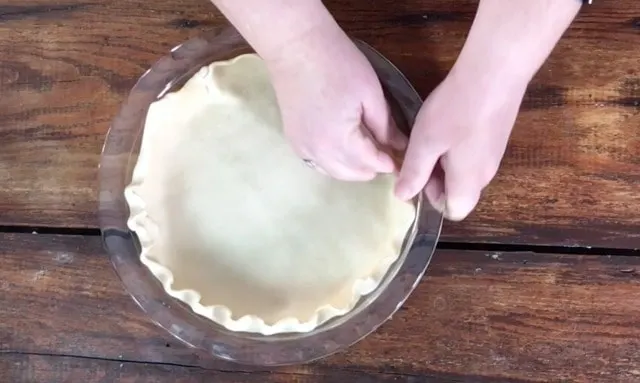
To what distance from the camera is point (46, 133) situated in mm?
651

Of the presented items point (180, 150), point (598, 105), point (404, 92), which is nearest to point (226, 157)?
point (180, 150)

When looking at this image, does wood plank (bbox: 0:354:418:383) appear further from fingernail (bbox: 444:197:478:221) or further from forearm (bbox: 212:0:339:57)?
forearm (bbox: 212:0:339:57)

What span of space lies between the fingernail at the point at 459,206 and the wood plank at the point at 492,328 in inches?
1.7

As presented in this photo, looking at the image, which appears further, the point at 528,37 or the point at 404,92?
the point at 404,92

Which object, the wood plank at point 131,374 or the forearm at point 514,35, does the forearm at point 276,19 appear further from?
the wood plank at point 131,374

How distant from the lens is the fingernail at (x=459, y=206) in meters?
0.55

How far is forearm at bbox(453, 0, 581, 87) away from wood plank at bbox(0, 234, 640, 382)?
0.15 m

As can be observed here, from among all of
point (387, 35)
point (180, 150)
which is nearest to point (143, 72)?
point (180, 150)

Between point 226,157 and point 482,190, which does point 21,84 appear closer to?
point 226,157

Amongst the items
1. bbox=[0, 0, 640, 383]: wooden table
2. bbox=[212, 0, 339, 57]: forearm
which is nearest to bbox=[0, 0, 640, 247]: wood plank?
bbox=[0, 0, 640, 383]: wooden table

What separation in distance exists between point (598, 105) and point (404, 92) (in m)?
0.14

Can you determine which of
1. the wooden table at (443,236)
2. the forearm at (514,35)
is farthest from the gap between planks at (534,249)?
the forearm at (514,35)

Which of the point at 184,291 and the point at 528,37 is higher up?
the point at 528,37

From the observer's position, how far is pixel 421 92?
2.03ft
